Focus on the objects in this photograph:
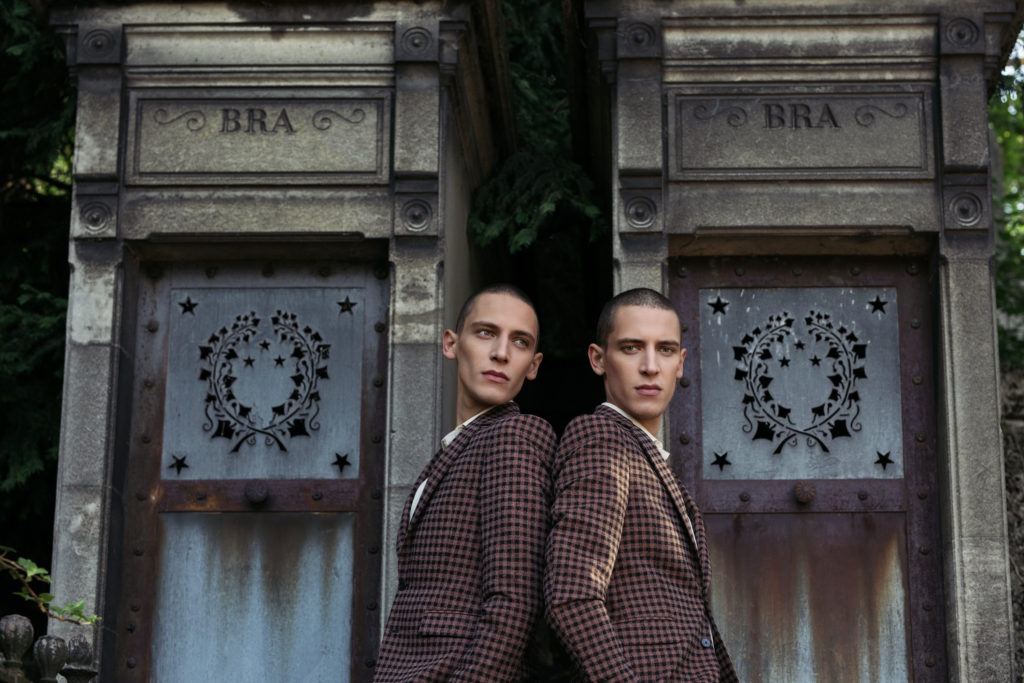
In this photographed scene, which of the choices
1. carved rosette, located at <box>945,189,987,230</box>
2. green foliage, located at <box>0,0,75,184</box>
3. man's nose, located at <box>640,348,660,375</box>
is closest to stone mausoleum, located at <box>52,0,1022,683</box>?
carved rosette, located at <box>945,189,987,230</box>

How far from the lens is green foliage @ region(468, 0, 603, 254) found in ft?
29.6

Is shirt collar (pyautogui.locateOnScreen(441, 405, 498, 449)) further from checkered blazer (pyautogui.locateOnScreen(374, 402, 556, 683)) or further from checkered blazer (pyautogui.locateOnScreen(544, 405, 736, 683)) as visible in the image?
checkered blazer (pyautogui.locateOnScreen(544, 405, 736, 683))

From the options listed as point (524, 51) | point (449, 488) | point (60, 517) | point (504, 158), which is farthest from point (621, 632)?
point (524, 51)

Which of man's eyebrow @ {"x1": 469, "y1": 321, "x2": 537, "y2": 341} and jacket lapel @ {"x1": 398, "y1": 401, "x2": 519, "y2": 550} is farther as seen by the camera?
man's eyebrow @ {"x1": 469, "y1": 321, "x2": 537, "y2": 341}

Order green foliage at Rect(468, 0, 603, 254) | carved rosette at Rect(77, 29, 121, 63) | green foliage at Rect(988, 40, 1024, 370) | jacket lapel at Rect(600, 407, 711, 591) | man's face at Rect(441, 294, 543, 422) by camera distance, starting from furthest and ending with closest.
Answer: green foliage at Rect(988, 40, 1024, 370)
green foliage at Rect(468, 0, 603, 254)
carved rosette at Rect(77, 29, 121, 63)
man's face at Rect(441, 294, 543, 422)
jacket lapel at Rect(600, 407, 711, 591)

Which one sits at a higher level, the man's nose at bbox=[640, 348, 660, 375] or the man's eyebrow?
the man's eyebrow

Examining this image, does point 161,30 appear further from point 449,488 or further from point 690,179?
point 449,488

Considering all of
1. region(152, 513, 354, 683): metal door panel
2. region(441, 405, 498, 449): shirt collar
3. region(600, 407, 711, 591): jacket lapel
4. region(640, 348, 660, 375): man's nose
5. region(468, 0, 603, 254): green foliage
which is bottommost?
region(152, 513, 354, 683): metal door panel

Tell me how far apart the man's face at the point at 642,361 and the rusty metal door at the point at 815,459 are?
3058mm

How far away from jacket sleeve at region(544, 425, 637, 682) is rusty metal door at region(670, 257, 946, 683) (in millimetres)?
3533

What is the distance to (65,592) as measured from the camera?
7566mm

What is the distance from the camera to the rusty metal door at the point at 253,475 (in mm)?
7730

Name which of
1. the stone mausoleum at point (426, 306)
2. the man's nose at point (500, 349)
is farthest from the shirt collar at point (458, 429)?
the stone mausoleum at point (426, 306)

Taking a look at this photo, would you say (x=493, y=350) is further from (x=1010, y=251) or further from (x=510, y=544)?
(x=1010, y=251)
